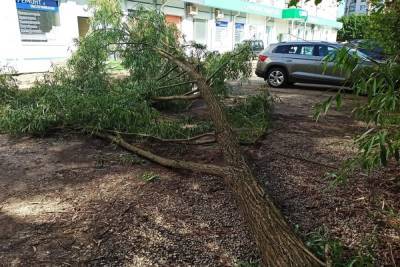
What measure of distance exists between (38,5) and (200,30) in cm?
1153

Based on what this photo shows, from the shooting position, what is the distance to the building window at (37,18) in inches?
539

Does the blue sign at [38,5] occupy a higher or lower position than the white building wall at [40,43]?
higher

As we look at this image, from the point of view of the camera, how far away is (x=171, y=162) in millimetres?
4066

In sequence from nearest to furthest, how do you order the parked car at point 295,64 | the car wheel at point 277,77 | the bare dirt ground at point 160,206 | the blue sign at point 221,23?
the bare dirt ground at point 160,206 → the parked car at point 295,64 → the car wheel at point 277,77 → the blue sign at point 221,23

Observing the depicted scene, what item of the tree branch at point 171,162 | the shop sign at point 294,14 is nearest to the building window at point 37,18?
the tree branch at point 171,162

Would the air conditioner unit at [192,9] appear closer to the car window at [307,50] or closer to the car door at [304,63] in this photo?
the car door at [304,63]

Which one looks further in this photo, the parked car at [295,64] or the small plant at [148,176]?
the parked car at [295,64]

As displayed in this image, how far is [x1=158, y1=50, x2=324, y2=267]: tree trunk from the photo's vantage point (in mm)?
2256

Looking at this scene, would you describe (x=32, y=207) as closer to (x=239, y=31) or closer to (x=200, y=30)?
(x=200, y=30)

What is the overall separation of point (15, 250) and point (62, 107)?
3046mm

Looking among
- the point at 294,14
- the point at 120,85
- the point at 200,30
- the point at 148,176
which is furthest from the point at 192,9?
the point at 148,176

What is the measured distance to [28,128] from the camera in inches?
211

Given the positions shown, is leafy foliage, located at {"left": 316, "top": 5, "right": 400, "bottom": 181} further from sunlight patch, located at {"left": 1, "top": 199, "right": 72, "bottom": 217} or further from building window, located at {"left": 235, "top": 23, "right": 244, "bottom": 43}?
building window, located at {"left": 235, "top": 23, "right": 244, "bottom": 43}

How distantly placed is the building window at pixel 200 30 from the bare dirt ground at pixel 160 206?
19.1m
